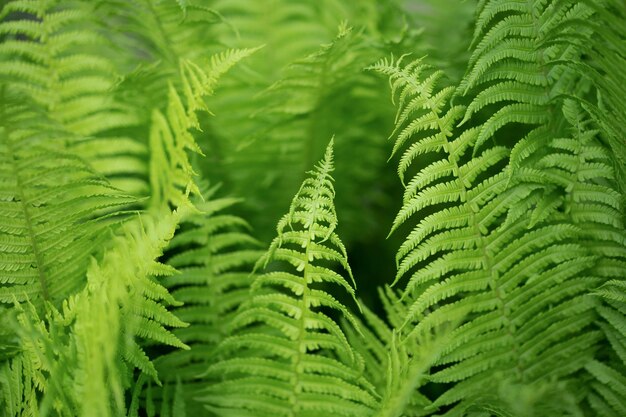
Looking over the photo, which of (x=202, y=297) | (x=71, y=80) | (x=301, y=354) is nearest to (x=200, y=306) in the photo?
(x=202, y=297)

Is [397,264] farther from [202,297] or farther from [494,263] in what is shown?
[202,297]

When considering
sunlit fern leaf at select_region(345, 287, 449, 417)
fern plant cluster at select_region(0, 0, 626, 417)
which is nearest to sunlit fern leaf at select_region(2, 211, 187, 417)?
fern plant cluster at select_region(0, 0, 626, 417)

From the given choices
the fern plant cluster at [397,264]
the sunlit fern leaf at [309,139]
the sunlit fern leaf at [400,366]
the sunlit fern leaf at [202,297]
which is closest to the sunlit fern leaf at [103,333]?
the fern plant cluster at [397,264]

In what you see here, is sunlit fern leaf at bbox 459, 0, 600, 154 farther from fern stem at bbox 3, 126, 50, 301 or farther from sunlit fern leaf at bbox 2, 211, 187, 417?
fern stem at bbox 3, 126, 50, 301

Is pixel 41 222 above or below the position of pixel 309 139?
below

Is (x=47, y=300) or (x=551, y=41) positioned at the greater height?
(x=551, y=41)

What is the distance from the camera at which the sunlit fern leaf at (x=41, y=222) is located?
0.71 m

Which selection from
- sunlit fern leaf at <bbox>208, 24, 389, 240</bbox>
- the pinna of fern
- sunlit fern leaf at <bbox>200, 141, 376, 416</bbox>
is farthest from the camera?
sunlit fern leaf at <bbox>208, 24, 389, 240</bbox>

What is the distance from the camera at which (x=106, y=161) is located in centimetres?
96

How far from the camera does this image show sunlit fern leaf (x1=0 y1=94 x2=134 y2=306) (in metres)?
0.71

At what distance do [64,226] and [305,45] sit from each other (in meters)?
0.62

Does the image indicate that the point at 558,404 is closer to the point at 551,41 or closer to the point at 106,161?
the point at 551,41

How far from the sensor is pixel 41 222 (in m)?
0.75

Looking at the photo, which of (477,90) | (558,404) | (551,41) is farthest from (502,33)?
(558,404)
